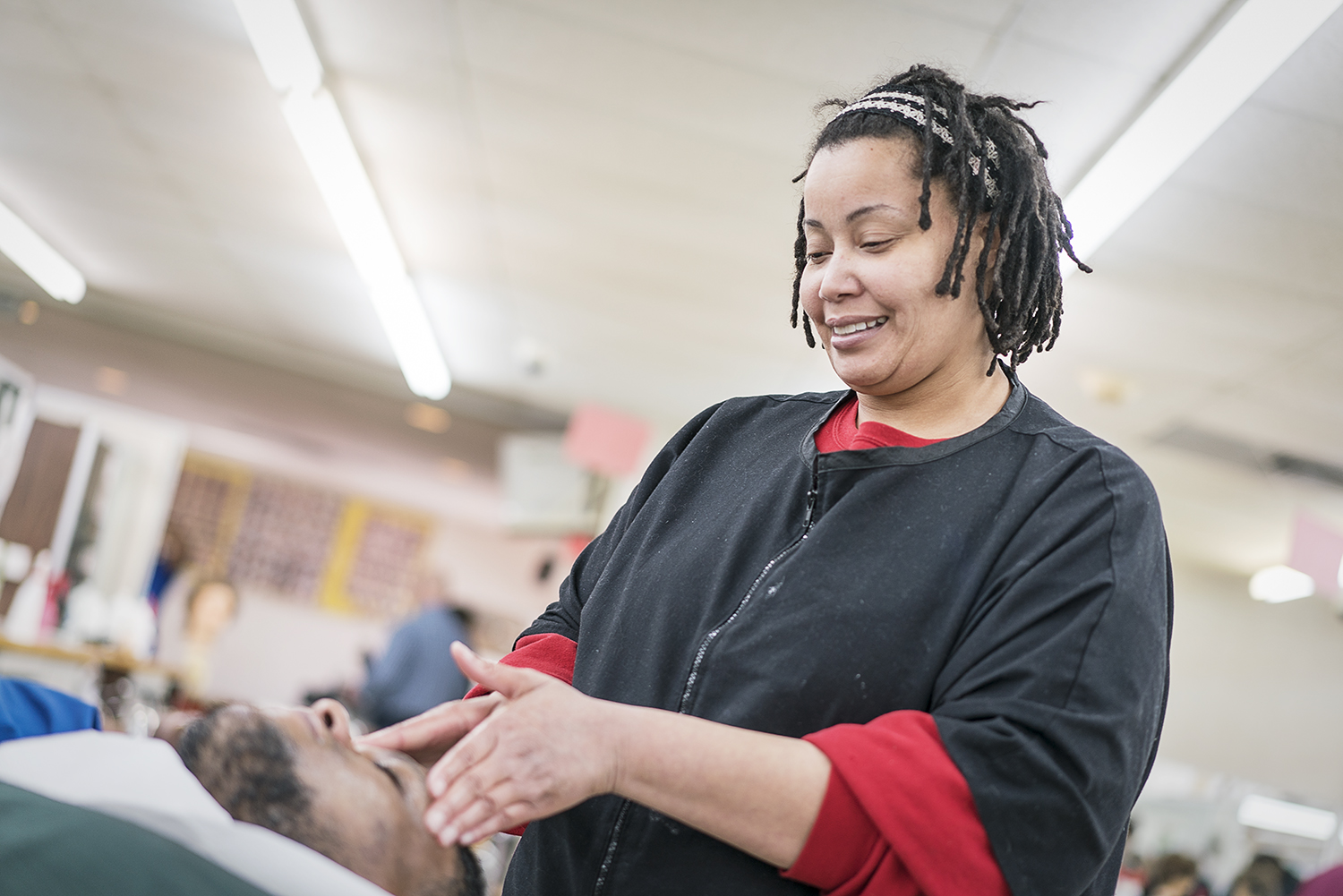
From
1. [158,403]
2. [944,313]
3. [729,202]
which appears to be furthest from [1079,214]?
[158,403]

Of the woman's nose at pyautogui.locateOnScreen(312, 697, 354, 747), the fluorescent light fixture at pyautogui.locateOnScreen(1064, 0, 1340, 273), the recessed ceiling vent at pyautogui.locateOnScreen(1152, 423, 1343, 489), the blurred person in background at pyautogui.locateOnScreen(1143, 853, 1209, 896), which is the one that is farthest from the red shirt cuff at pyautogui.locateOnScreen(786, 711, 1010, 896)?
the blurred person in background at pyautogui.locateOnScreen(1143, 853, 1209, 896)

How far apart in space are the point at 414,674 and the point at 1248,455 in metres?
4.47

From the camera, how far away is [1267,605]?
776cm

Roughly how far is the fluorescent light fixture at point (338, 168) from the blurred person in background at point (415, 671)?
171 centimetres

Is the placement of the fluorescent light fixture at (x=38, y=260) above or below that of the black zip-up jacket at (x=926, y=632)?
above

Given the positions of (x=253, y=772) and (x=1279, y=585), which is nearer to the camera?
(x=253, y=772)

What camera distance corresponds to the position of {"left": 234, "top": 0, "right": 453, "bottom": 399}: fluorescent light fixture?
11.8 ft

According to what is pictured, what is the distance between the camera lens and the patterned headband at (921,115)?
3.42 feet

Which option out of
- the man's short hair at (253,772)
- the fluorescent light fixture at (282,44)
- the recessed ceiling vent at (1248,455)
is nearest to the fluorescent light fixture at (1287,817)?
the recessed ceiling vent at (1248,455)

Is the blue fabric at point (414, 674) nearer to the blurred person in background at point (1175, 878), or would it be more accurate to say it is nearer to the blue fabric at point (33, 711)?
the blurred person in background at point (1175, 878)

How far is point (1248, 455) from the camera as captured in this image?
5.61 meters

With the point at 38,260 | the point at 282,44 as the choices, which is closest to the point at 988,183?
the point at 282,44

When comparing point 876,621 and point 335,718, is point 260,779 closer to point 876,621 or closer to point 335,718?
point 335,718

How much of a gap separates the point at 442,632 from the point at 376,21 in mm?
3701
